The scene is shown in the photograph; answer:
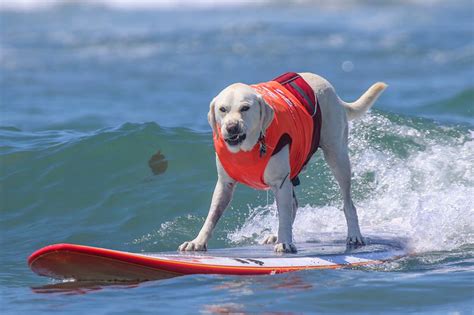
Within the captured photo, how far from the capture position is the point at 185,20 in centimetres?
3512

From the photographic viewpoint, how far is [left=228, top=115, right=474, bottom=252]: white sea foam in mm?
8633

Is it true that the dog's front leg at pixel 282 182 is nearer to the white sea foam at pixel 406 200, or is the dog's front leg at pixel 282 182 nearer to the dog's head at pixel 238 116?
the dog's head at pixel 238 116

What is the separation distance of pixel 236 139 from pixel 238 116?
6.5 inches

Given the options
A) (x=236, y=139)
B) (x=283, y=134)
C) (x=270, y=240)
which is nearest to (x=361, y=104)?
(x=283, y=134)

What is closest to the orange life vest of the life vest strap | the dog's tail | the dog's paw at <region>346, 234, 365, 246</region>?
the life vest strap

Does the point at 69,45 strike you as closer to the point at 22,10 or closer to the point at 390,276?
the point at 22,10

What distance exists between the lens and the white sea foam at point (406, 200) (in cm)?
863

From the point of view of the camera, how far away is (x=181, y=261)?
7047 mm

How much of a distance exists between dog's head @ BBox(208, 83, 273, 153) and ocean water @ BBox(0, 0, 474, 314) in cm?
100

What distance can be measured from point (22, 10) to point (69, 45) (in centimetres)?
1280

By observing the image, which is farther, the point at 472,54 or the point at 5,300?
the point at 472,54

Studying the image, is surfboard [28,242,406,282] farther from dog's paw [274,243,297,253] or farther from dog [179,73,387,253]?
dog [179,73,387,253]

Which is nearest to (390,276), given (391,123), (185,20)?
(391,123)

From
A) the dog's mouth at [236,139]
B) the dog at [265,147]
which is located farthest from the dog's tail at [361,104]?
the dog's mouth at [236,139]
